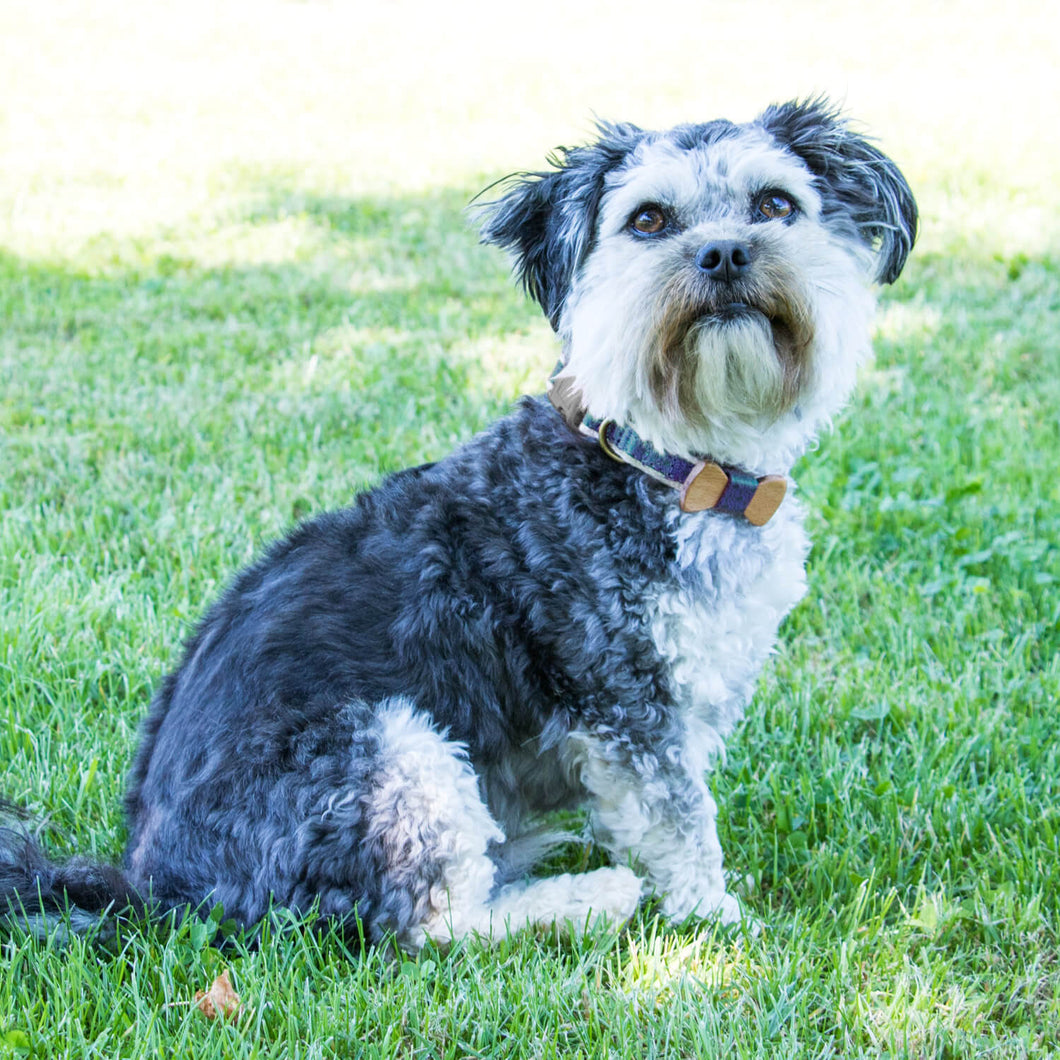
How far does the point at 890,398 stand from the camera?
5723mm

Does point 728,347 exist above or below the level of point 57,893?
above

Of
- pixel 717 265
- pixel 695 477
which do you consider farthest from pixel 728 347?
pixel 695 477

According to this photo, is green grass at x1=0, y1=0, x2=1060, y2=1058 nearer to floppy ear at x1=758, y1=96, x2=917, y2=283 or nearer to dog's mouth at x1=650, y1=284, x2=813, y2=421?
dog's mouth at x1=650, y1=284, x2=813, y2=421

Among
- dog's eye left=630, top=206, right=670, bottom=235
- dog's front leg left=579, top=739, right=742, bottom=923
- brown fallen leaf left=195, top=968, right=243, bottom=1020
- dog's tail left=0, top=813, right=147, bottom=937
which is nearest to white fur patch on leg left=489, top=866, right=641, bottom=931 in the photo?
dog's front leg left=579, top=739, right=742, bottom=923

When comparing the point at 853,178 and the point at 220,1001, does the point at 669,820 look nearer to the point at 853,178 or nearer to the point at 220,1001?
the point at 220,1001

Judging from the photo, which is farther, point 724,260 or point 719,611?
point 719,611

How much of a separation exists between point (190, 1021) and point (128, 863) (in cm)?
58

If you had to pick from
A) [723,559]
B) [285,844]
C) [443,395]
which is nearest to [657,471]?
[723,559]

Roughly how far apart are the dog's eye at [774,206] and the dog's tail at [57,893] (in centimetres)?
227

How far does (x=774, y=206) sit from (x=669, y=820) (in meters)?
1.62

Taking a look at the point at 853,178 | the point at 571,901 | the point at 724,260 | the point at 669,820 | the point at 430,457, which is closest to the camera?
the point at 724,260

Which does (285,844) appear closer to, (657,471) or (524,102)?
(657,471)

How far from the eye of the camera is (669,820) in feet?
9.15

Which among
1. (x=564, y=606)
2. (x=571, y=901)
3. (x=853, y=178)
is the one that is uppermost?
(x=853, y=178)
